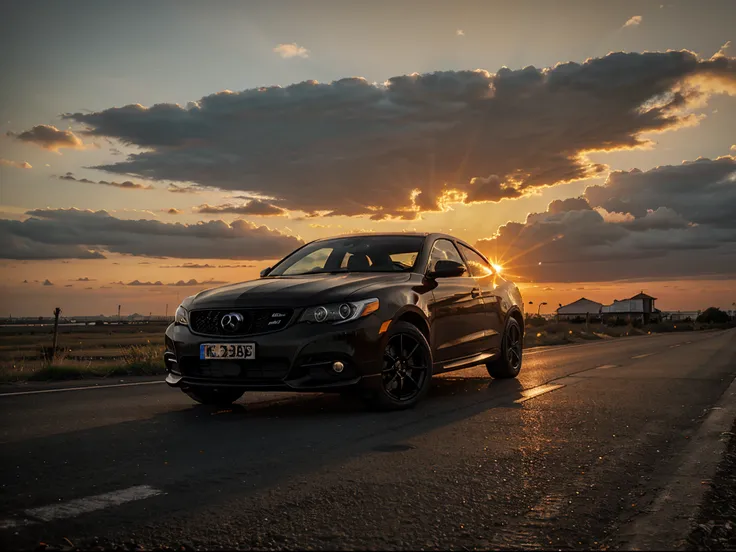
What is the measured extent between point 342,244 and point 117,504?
17.6ft

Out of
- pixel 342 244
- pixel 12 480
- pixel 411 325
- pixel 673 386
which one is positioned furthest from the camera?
pixel 673 386

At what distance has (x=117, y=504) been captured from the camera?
357cm

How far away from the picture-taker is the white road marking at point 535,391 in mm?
7855

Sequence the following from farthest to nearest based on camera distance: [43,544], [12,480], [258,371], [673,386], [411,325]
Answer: [673,386] → [411,325] → [258,371] → [12,480] → [43,544]

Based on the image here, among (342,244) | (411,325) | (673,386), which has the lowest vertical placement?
(673,386)

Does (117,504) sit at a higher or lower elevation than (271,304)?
lower

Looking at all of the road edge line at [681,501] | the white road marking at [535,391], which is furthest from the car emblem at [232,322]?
the road edge line at [681,501]

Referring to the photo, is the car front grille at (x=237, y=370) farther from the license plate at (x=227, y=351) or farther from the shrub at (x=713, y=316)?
the shrub at (x=713, y=316)

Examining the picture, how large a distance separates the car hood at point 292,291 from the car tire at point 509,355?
300 centimetres

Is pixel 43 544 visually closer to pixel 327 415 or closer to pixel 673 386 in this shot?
pixel 327 415

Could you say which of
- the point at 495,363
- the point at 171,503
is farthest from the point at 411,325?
the point at 171,503

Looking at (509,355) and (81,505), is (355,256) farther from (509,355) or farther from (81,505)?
(81,505)

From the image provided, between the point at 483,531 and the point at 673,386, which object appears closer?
the point at 483,531

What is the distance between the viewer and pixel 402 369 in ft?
23.2
